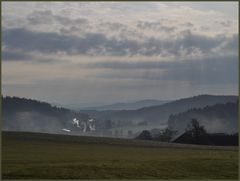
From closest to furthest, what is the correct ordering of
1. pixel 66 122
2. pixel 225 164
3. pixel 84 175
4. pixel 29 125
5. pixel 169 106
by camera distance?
pixel 84 175
pixel 225 164
pixel 29 125
pixel 66 122
pixel 169 106

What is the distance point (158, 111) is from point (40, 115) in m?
33.1

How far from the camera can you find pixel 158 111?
403 feet

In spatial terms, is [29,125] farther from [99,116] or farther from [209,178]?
[209,178]

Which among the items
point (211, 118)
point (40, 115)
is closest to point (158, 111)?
point (211, 118)

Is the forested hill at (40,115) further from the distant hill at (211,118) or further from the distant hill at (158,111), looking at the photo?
the distant hill at (211,118)

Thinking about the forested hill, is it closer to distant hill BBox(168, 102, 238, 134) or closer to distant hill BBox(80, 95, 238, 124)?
distant hill BBox(80, 95, 238, 124)

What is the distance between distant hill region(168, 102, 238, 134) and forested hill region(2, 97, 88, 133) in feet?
76.1

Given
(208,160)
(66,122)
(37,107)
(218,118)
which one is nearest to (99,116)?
(66,122)

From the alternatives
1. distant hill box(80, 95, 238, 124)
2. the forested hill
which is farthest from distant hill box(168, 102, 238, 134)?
the forested hill

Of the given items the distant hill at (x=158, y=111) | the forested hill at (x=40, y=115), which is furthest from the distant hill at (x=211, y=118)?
the forested hill at (x=40, y=115)

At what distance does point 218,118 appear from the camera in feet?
389

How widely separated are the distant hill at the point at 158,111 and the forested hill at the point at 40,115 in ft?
21.6

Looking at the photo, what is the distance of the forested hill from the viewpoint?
9444 cm

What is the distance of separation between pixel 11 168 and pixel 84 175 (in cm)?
554
